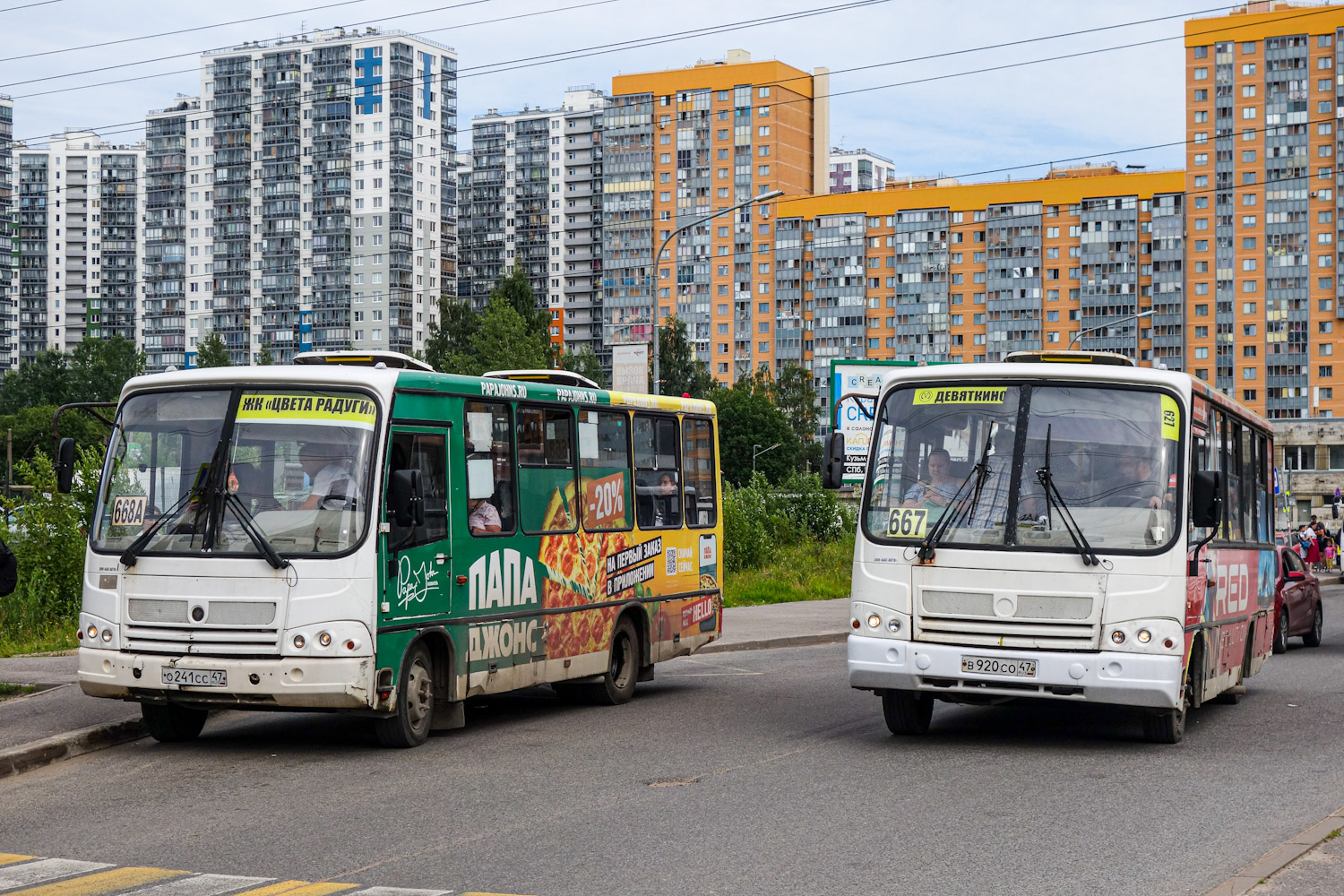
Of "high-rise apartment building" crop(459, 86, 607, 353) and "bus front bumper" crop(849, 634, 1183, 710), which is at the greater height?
"high-rise apartment building" crop(459, 86, 607, 353)

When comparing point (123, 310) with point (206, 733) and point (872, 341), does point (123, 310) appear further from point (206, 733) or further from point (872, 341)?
point (206, 733)

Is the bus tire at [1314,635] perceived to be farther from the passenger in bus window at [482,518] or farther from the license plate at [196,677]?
the license plate at [196,677]

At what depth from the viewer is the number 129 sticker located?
11727 millimetres

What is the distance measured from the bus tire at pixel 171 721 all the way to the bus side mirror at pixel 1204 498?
7205 millimetres

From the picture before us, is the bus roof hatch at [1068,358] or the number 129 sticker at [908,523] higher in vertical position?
the bus roof hatch at [1068,358]

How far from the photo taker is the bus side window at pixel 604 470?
578 inches

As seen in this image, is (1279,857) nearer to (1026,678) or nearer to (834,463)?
(1026,678)

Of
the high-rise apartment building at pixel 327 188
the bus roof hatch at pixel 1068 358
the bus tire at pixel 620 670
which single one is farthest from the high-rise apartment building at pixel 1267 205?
the bus roof hatch at pixel 1068 358

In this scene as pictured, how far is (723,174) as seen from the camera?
6201 inches

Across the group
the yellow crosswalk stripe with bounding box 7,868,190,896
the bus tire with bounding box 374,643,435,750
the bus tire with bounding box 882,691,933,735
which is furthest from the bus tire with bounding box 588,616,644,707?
the yellow crosswalk stripe with bounding box 7,868,190,896

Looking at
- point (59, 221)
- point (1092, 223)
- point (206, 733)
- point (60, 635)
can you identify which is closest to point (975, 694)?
point (206, 733)

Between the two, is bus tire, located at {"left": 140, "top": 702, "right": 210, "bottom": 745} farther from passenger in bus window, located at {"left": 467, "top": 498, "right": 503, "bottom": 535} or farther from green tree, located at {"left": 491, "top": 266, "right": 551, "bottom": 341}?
green tree, located at {"left": 491, "top": 266, "right": 551, "bottom": 341}

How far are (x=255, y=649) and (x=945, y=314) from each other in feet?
464

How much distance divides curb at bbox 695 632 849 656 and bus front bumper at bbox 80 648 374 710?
32.5 feet
